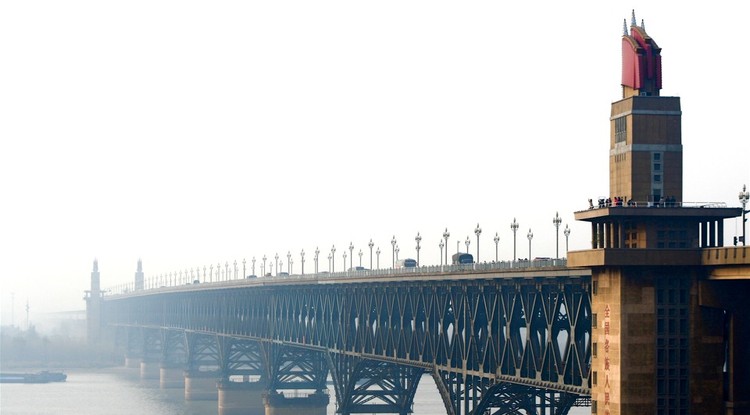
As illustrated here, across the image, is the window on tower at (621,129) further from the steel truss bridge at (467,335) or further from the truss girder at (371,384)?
the truss girder at (371,384)

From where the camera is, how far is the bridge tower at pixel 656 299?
90438 millimetres

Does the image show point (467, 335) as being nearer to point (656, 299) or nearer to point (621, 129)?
point (621, 129)

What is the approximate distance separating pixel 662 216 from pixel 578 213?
23.3 feet

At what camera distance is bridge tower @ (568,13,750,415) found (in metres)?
90.4

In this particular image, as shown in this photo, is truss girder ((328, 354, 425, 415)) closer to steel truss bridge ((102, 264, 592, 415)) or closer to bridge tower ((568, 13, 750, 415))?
steel truss bridge ((102, 264, 592, 415))

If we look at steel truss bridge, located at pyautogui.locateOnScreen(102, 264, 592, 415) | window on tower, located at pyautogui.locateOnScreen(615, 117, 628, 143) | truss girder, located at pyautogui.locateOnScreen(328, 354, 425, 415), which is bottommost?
truss girder, located at pyautogui.locateOnScreen(328, 354, 425, 415)

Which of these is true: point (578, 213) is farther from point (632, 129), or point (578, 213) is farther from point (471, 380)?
point (471, 380)

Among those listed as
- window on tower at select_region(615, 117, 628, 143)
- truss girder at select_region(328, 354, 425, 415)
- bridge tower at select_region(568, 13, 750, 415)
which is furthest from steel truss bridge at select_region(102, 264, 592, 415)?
window on tower at select_region(615, 117, 628, 143)

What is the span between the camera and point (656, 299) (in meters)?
90.9

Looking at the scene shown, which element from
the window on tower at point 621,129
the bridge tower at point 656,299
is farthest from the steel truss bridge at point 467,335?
the window on tower at point 621,129

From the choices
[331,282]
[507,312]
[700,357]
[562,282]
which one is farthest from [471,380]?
[331,282]

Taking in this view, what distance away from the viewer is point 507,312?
114125 millimetres

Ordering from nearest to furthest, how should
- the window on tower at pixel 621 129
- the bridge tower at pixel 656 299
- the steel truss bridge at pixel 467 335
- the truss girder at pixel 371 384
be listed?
1. the bridge tower at pixel 656 299
2. the window on tower at pixel 621 129
3. the steel truss bridge at pixel 467 335
4. the truss girder at pixel 371 384

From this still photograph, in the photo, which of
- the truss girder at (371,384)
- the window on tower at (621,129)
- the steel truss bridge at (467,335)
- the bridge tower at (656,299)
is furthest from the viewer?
the truss girder at (371,384)
